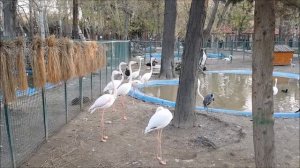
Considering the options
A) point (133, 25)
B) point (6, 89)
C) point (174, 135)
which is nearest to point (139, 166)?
point (174, 135)

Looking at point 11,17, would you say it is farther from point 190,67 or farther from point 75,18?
point 190,67

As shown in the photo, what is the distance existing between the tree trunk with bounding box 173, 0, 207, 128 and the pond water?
3.33 meters

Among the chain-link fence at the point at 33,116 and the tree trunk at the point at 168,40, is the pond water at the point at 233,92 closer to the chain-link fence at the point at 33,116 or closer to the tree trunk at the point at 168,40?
the tree trunk at the point at 168,40

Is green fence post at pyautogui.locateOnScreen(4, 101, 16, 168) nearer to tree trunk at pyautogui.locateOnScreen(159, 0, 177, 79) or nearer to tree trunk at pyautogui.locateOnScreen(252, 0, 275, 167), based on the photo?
tree trunk at pyautogui.locateOnScreen(252, 0, 275, 167)

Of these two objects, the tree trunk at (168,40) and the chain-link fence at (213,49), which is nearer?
the tree trunk at (168,40)

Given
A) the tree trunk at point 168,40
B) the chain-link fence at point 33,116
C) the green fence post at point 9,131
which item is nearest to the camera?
the green fence post at point 9,131

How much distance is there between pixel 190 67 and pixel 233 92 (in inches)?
256

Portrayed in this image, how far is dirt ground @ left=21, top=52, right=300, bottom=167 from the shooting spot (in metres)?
5.95

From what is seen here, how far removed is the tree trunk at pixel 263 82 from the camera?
11.7 ft

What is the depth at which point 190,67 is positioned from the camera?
776cm

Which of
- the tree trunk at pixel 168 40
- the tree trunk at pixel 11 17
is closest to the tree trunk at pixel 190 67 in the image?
the tree trunk at pixel 11 17

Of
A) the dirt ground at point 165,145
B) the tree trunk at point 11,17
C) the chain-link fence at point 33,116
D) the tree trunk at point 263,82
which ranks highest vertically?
the tree trunk at point 11,17

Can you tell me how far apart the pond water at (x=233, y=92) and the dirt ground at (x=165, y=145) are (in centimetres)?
258

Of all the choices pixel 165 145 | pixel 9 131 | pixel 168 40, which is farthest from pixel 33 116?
pixel 168 40
